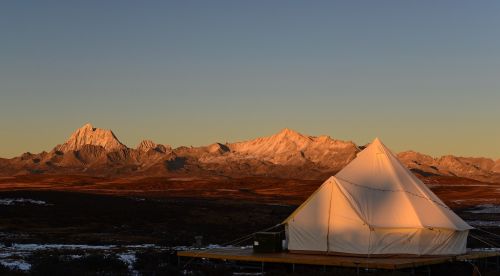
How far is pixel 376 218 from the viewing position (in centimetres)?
2878

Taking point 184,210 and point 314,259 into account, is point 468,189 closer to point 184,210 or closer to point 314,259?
point 184,210

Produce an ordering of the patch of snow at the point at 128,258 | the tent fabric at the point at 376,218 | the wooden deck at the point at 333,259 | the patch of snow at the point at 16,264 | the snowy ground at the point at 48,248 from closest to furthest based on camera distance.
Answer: the wooden deck at the point at 333,259, the patch of snow at the point at 16,264, the snowy ground at the point at 48,248, the patch of snow at the point at 128,258, the tent fabric at the point at 376,218

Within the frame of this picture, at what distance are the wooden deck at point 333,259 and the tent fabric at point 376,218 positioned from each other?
2.50ft

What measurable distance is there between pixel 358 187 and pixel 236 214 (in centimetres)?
3618

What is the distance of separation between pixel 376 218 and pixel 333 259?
333 cm

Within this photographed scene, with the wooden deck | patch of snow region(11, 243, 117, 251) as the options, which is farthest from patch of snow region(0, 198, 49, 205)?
the wooden deck

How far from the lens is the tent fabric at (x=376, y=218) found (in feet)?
93.2

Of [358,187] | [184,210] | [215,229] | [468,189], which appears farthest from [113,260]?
[468,189]

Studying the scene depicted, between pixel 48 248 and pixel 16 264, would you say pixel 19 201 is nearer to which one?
pixel 48 248

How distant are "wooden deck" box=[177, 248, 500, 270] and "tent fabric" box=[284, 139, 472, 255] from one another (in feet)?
2.50

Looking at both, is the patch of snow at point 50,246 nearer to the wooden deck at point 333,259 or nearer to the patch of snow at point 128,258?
the patch of snow at point 128,258

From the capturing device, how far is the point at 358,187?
30109 millimetres

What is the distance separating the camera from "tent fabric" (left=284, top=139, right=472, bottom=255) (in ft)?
93.2

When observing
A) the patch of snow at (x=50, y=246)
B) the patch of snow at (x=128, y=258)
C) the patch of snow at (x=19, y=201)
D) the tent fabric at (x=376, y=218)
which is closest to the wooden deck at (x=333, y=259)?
the tent fabric at (x=376, y=218)
